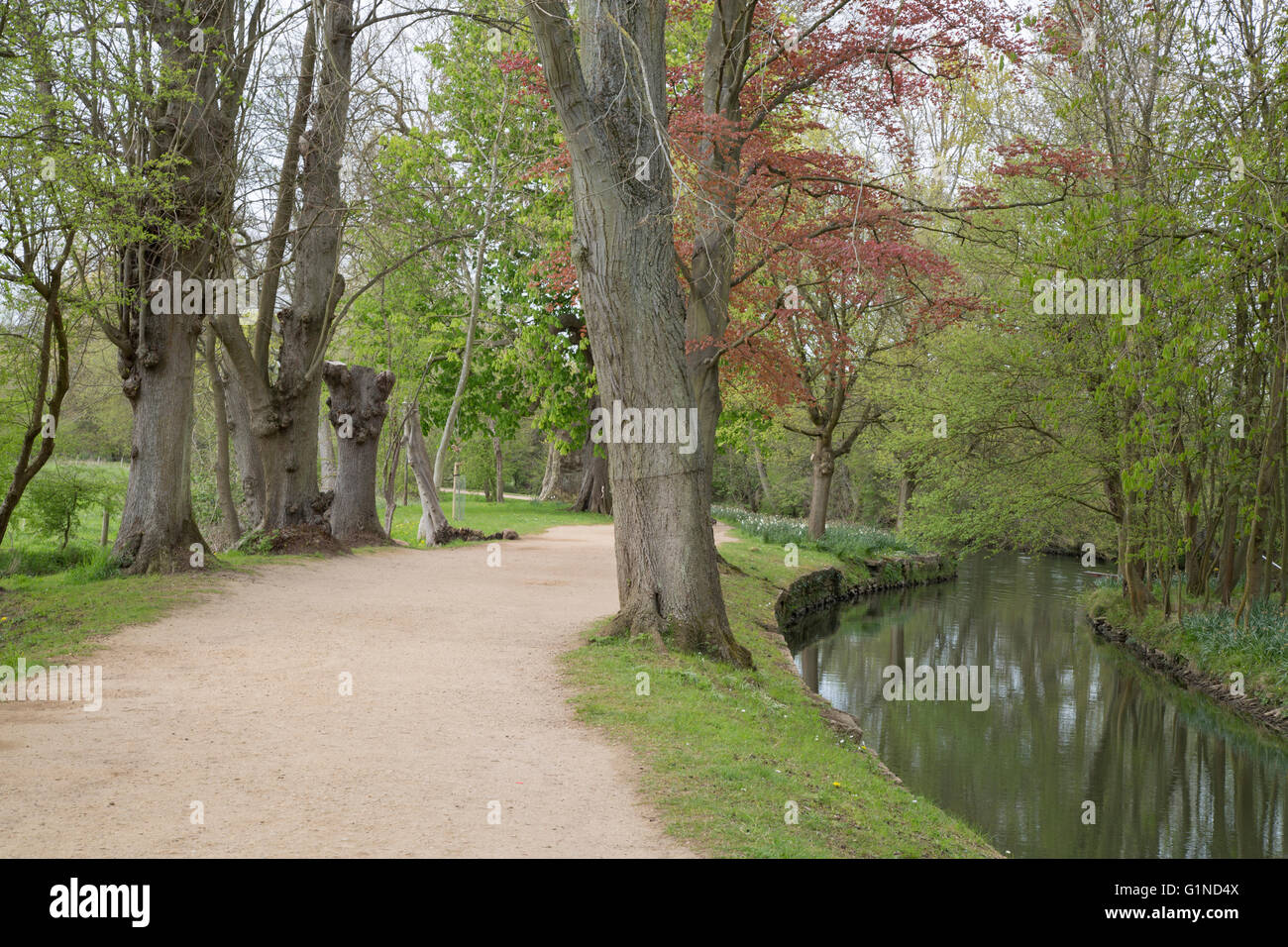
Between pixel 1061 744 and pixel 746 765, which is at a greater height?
pixel 746 765

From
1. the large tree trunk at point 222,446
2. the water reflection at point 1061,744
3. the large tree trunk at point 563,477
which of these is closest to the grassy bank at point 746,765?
the water reflection at point 1061,744

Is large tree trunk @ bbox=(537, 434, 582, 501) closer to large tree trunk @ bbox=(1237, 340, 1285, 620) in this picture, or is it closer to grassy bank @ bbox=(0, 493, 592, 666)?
grassy bank @ bbox=(0, 493, 592, 666)

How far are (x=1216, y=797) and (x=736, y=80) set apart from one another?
9555mm

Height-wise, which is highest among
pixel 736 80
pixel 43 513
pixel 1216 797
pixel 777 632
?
pixel 736 80

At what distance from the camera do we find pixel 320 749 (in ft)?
20.2

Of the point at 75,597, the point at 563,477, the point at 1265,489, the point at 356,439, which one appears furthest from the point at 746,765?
the point at 563,477

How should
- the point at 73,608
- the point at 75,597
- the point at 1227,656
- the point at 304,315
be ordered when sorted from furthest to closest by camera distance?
the point at 304,315 → the point at 1227,656 → the point at 75,597 → the point at 73,608

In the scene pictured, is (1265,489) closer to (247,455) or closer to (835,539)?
(835,539)

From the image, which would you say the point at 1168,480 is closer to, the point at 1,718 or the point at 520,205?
the point at 520,205

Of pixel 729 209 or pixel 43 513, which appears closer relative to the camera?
pixel 729 209

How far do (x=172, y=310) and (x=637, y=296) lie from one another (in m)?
6.77

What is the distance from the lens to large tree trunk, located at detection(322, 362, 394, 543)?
1806 cm

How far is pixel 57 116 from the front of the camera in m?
9.78

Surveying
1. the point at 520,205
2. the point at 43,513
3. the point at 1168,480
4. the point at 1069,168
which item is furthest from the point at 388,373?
the point at 1168,480
